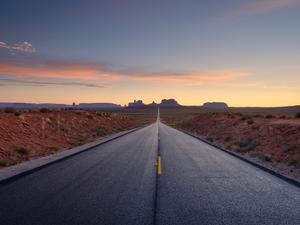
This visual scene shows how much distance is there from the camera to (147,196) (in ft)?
26.1

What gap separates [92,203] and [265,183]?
5.40m

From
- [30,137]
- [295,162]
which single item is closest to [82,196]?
[295,162]

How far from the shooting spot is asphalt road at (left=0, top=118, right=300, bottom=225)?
6344 millimetres

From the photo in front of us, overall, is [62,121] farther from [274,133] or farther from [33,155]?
[274,133]

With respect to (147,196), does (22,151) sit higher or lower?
lower

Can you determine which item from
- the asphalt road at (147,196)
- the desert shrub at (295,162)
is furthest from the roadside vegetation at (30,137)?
Result: the desert shrub at (295,162)

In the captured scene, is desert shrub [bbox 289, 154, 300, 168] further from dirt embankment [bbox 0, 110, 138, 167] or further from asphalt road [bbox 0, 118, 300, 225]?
dirt embankment [bbox 0, 110, 138, 167]

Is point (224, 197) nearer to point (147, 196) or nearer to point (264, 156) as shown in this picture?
point (147, 196)

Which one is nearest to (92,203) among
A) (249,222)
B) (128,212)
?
(128,212)

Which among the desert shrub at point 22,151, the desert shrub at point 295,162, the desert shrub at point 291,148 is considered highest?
the desert shrub at point 291,148

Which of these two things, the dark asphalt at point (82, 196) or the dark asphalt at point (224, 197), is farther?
the dark asphalt at point (224, 197)

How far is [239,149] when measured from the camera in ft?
67.1

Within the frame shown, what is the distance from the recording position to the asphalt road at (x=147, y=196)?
634 centimetres

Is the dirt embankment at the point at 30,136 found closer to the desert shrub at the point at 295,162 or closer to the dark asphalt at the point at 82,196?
the dark asphalt at the point at 82,196
